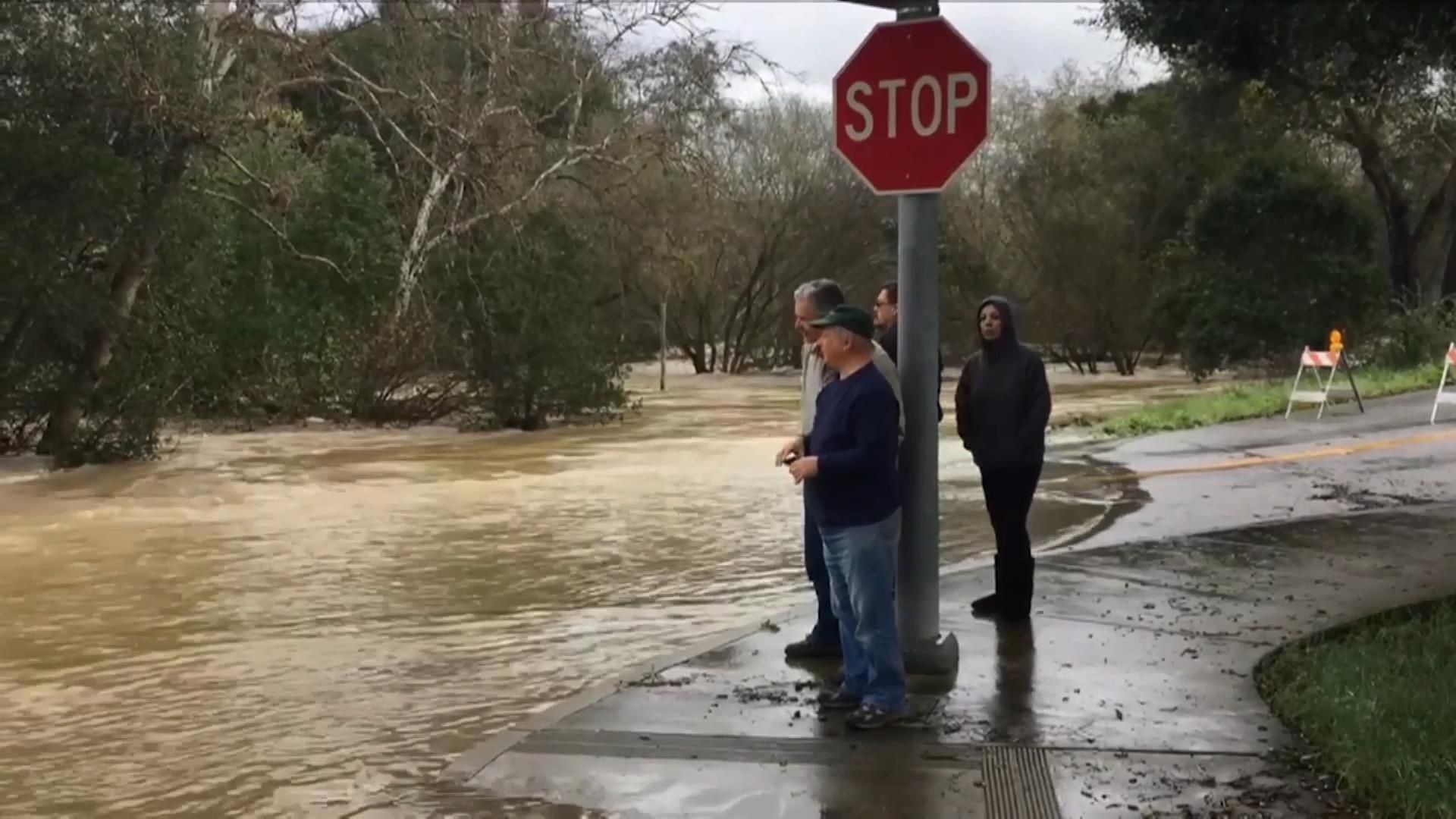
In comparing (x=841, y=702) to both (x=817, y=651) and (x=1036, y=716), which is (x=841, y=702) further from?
(x=817, y=651)

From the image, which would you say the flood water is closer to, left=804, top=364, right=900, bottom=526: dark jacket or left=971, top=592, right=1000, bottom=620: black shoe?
left=971, top=592, right=1000, bottom=620: black shoe

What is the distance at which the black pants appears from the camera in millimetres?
8414

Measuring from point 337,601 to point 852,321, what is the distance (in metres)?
5.78

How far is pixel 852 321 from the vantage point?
632cm

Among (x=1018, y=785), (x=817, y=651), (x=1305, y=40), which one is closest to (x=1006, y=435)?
(x=817, y=651)

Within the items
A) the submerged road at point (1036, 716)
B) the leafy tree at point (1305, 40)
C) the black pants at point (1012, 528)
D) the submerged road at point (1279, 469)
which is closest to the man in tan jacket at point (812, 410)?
the submerged road at point (1036, 716)

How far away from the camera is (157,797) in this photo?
6.30m

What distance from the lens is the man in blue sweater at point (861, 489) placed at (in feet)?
20.5

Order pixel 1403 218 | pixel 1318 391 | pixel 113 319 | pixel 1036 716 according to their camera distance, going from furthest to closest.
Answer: pixel 1403 218 < pixel 1318 391 < pixel 113 319 < pixel 1036 716

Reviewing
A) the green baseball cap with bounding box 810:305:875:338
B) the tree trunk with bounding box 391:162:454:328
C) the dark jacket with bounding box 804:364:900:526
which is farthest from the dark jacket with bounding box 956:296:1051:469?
the tree trunk with bounding box 391:162:454:328

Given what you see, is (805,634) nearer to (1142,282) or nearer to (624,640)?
(624,640)

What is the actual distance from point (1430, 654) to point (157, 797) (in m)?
5.73

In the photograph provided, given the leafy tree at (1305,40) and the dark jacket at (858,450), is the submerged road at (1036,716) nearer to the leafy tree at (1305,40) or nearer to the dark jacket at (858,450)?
the dark jacket at (858,450)

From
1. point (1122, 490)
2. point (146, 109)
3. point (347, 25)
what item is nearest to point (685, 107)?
point (347, 25)
